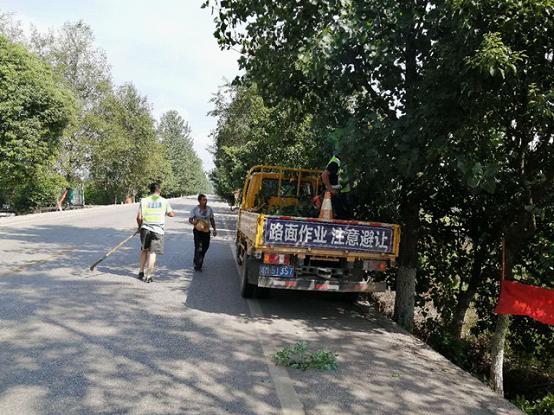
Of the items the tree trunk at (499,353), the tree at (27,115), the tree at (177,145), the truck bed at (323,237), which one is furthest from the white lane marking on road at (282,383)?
the tree at (177,145)

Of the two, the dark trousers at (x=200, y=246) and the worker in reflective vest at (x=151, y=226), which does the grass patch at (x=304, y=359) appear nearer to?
the worker in reflective vest at (x=151, y=226)

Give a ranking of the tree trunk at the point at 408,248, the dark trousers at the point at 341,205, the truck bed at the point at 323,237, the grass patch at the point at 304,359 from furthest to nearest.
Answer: the dark trousers at the point at 341,205 → the tree trunk at the point at 408,248 → the truck bed at the point at 323,237 → the grass patch at the point at 304,359

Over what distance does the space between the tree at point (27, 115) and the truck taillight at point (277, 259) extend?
21.3m

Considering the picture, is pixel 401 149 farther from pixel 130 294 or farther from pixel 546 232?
pixel 130 294

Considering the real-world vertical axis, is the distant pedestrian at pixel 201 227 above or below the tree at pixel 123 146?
below

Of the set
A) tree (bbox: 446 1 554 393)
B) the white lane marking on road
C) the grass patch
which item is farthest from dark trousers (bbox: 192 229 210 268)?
tree (bbox: 446 1 554 393)

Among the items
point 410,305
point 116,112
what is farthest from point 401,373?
point 116,112

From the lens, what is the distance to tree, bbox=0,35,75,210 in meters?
23.7

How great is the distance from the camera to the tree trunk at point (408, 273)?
301 inches

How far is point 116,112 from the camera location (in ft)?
139

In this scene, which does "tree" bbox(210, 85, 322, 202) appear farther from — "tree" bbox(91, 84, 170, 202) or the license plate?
"tree" bbox(91, 84, 170, 202)

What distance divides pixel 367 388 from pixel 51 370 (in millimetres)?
2767

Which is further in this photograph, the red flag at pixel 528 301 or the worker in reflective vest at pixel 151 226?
the worker in reflective vest at pixel 151 226

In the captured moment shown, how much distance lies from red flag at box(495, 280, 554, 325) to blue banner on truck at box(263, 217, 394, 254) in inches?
66.0
